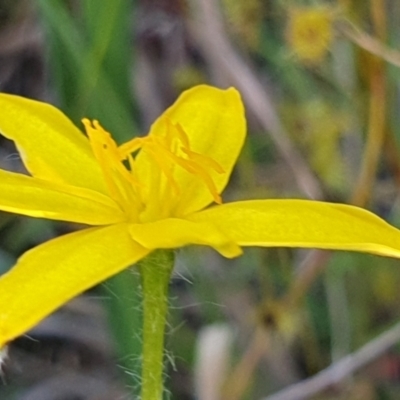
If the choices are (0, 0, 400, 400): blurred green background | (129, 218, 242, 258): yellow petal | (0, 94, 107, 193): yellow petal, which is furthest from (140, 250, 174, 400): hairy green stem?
(0, 0, 400, 400): blurred green background

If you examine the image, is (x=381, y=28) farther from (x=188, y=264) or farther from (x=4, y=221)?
(x=4, y=221)

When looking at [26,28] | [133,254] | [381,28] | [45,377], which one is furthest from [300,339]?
[133,254]

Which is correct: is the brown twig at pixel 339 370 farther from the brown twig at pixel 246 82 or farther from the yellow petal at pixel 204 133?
the yellow petal at pixel 204 133

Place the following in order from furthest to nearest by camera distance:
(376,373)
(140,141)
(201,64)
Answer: (201,64) → (376,373) → (140,141)

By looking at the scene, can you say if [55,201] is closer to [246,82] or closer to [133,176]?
[133,176]

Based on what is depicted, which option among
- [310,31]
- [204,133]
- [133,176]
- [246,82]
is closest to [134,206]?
[133,176]

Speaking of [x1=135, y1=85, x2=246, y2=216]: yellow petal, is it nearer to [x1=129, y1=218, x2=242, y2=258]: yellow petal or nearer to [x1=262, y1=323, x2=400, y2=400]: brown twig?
[x1=129, y1=218, x2=242, y2=258]: yellow petal
